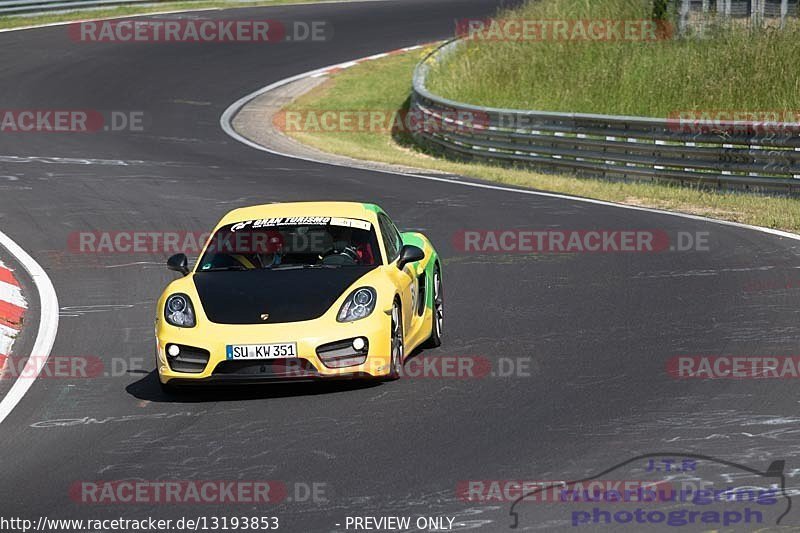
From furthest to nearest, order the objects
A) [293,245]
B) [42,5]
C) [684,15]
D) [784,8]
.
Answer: [42,5] < [684,15] < [784,8] < [293,245]

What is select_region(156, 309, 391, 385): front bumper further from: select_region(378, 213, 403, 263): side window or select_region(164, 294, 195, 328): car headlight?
select_region(378, 213, 403, 263): side window

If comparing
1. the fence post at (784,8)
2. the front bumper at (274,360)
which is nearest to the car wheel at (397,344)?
the front bumper at (274,360)

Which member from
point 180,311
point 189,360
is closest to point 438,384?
point 189,360

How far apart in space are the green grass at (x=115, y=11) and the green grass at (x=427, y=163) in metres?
10.1

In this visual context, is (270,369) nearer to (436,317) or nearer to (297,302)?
(297,302)

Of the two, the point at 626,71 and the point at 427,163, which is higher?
the point at 626,71

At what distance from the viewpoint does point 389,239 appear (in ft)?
35.0

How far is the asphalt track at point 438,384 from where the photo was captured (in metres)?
7.18

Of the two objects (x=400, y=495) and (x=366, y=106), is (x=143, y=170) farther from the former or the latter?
(x=400, y=495)

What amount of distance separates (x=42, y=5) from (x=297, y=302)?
36024mm

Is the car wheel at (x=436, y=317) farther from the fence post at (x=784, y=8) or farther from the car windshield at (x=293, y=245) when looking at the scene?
the fence post at (x=784, y=8)

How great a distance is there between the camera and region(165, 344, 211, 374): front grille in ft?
29.4

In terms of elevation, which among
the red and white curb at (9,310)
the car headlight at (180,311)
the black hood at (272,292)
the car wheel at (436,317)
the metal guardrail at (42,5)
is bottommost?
the metal guardrail at (42,5)

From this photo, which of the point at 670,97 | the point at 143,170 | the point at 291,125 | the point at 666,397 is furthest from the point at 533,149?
the point at 666,397
